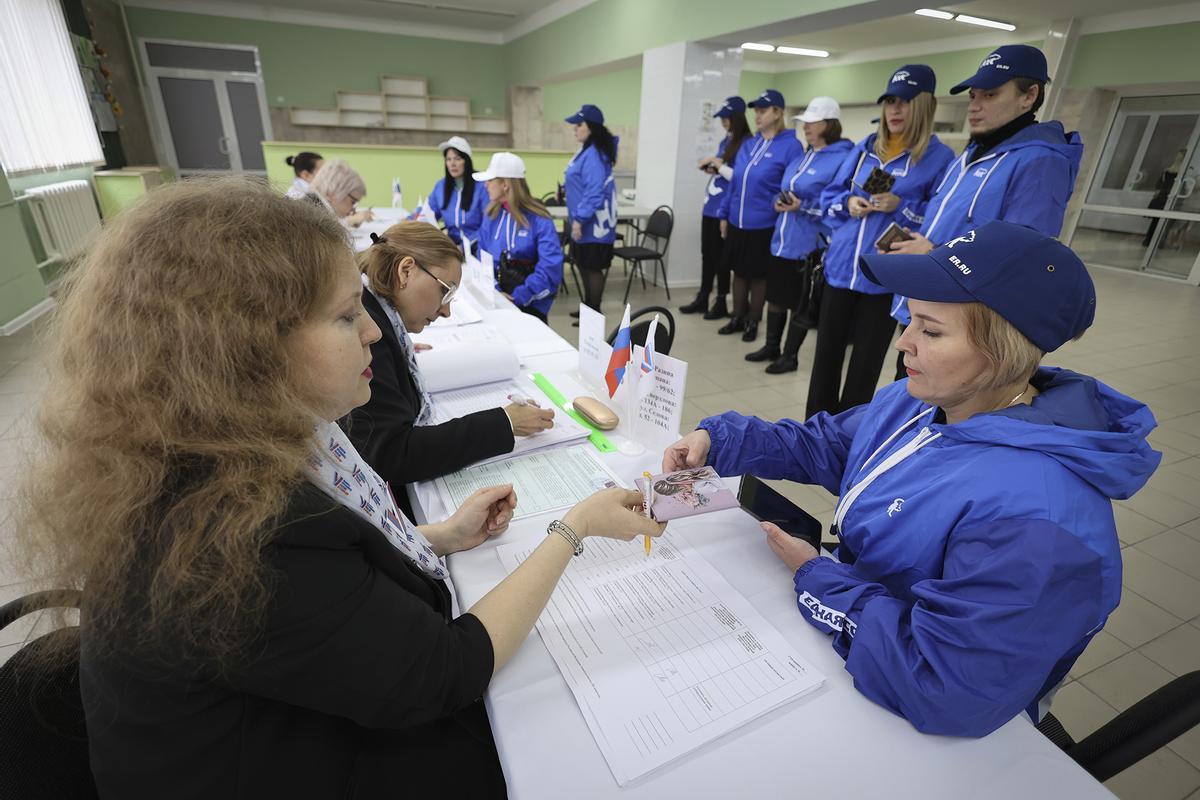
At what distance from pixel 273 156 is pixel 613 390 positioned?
6.19 m

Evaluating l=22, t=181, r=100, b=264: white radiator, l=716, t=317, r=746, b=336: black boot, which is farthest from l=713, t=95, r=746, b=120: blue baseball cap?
l=22, t=181, r=100, b=264: white radiator

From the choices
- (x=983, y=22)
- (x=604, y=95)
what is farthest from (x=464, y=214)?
(x=604, y=95)

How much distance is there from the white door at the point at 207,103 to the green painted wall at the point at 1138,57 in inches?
460

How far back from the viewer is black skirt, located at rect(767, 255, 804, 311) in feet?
13.0

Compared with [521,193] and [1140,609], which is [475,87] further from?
[1140,609]

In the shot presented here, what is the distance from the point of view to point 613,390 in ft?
4.65

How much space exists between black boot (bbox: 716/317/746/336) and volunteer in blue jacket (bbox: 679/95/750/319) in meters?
0.40

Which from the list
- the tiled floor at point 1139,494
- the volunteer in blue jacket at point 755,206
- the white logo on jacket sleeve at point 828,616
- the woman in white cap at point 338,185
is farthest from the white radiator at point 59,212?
the white logo on jacket sleeve at point 828,616

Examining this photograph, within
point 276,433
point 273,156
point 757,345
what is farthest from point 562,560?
point 273,156

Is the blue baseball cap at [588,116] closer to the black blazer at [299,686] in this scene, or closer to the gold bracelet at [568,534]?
the gold bracelet at [568,534]

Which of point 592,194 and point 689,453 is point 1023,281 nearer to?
point 689,453

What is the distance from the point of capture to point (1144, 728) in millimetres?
758

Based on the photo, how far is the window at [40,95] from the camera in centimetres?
481

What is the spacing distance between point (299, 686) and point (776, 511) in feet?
3.26
